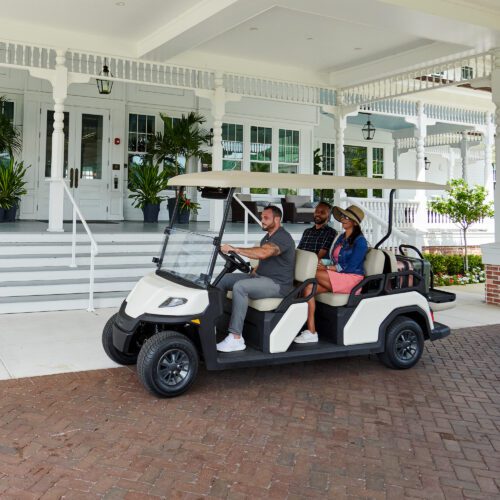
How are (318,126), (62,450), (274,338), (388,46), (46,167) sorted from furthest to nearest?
(318,126) < (46,167) < (388,46) < (274,338) < (62,450)

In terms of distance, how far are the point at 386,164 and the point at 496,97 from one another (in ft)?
35.3

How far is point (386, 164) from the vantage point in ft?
63.1

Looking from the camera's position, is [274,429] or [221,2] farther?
[221,2]

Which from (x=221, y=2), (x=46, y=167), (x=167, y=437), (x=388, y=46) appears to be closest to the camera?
(x=167, y=437)

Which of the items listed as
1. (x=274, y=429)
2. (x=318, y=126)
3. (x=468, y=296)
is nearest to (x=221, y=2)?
(x=274, y=429)

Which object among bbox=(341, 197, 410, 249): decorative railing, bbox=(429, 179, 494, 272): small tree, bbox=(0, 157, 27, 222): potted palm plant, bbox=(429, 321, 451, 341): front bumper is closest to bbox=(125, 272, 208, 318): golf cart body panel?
bbox=(429, 321, 451, 341): front bumper

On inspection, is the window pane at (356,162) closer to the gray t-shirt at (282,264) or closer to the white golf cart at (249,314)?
the white golf cart at (249,314)

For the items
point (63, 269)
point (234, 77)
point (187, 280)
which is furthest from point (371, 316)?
point (234, 77)

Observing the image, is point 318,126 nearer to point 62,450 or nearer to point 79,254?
point 79,254

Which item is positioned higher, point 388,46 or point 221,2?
point 388,46

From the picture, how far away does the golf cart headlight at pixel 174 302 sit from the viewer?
437 centimetres

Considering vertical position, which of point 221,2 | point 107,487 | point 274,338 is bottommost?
point 107,487

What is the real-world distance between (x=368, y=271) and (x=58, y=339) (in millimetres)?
3270

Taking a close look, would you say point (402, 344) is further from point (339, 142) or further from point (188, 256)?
point (339, 142)
